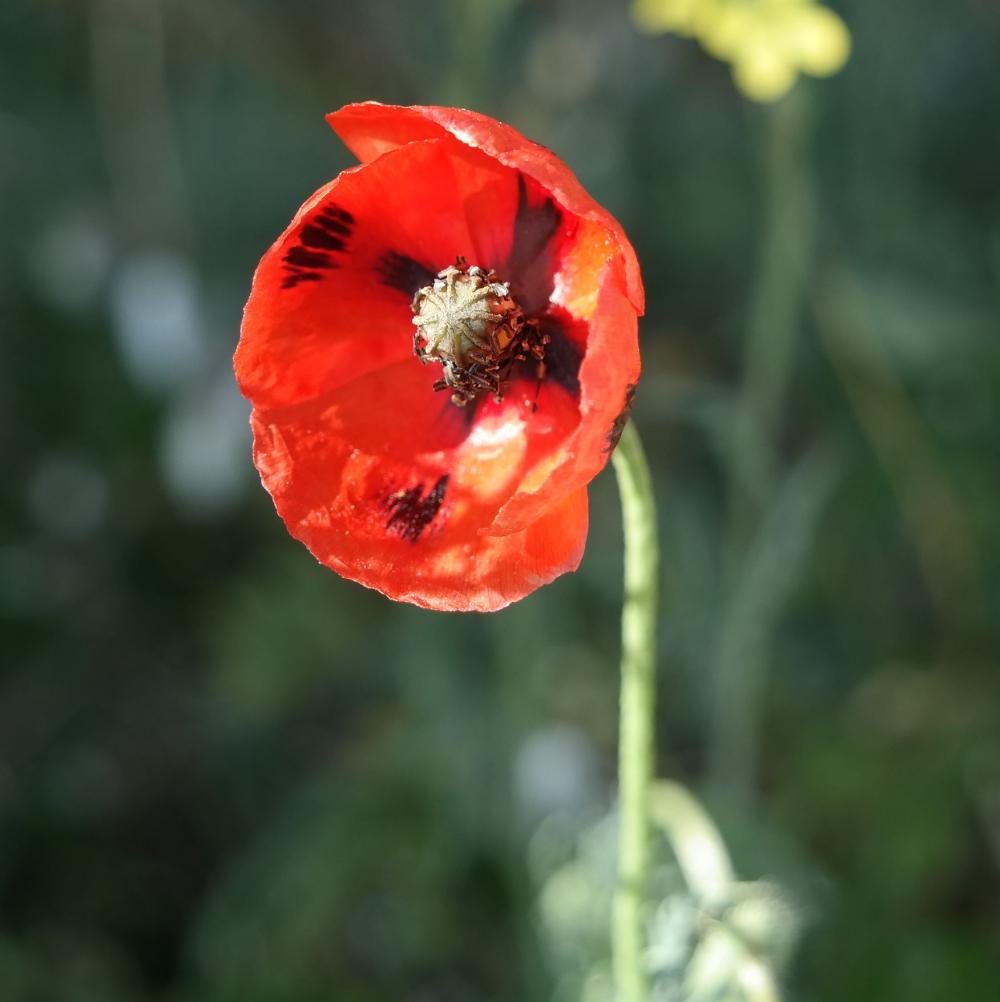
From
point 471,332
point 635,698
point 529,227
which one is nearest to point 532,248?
point 529,227

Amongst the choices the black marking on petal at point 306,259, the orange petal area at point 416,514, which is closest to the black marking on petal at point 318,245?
the black marking on petal at point 306,259

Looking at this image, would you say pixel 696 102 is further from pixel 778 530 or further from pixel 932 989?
pixel 932 989

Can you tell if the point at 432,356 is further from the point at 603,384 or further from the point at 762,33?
the point at 762,33

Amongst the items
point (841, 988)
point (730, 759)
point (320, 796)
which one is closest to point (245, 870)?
point (320, 796)

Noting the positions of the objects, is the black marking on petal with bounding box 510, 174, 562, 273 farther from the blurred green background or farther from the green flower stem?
the blurred green background

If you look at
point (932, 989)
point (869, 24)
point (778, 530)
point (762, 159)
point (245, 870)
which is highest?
point (869, 24)

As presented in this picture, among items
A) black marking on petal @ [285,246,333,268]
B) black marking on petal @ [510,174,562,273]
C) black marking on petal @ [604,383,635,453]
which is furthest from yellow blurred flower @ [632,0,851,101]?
black marking on petal @ [604,383,635,453]
